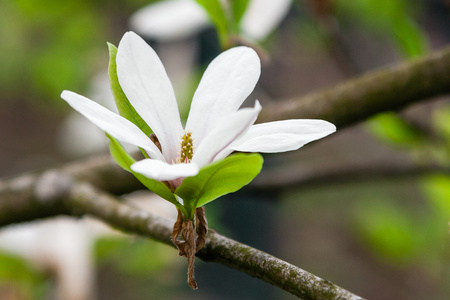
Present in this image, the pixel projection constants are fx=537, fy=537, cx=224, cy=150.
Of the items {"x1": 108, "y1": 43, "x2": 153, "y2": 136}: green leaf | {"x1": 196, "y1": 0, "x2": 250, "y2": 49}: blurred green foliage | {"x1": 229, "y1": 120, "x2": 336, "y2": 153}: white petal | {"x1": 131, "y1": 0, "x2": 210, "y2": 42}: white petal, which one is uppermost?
{"x1": 131, "y1": 0, "x2": 210, "y2": 42}: white petal

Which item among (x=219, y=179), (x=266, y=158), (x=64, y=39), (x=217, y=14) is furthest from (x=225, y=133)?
(x=64, y=39)

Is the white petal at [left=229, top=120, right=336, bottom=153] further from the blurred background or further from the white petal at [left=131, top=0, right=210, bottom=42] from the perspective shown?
the white petal at [left=131, top=0, right=210, bottom=42]

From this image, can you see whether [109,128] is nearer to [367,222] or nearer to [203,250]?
[203,250]

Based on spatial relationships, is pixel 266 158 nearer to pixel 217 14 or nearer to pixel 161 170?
pixel 217 14

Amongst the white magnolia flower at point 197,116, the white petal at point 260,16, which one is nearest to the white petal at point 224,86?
the white magnolia flower at point 197,116

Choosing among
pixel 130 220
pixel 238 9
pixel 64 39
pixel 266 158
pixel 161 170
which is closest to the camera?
pixel 161 170

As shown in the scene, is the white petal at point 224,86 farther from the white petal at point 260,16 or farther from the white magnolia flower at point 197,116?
the white petal at point 260,16

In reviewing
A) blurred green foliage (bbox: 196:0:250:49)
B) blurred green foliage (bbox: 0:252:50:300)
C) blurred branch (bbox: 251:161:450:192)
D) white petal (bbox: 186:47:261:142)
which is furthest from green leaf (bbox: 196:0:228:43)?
blurred green foliage (bbox: 0:252:50:300)
